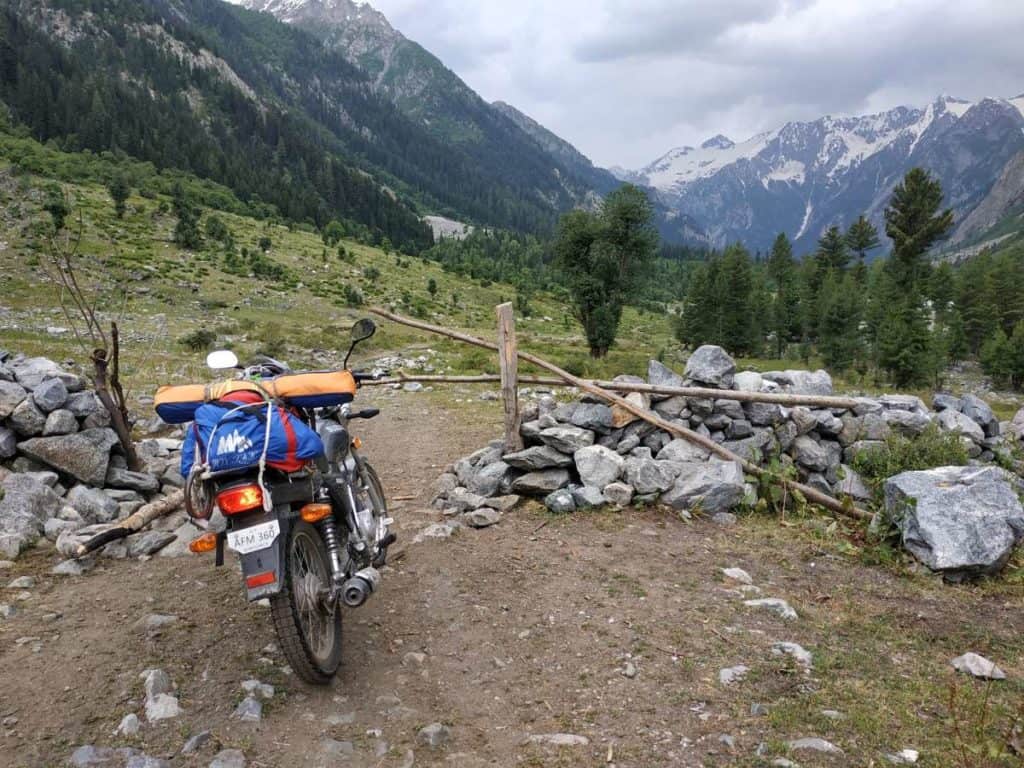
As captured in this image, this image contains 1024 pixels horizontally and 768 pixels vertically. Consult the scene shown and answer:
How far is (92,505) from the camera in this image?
6.53 m

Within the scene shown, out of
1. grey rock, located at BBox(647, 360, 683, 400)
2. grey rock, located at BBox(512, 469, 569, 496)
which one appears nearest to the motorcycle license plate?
grey rock, located at BBox(512, 469, 569, 496)

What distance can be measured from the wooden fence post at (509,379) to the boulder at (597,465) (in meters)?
0.92

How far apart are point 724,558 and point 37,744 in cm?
540

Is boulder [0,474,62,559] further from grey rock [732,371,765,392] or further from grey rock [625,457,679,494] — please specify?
grey rock [732,371,765,392]

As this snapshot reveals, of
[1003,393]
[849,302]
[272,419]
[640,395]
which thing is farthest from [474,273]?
[272,419]

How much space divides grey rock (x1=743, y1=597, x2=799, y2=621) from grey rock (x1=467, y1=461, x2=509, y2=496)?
343cm

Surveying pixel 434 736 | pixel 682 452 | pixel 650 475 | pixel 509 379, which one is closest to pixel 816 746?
pixel 434 736

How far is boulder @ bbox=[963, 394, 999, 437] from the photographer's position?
9.30 metres

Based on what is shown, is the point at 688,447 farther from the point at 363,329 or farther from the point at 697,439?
the point at 363,329

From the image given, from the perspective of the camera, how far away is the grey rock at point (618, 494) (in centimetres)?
717

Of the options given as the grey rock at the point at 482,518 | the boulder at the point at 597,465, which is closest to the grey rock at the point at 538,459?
the boulder at the point at 597,465

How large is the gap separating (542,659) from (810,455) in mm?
5791

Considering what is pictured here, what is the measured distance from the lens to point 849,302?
51.0 meters

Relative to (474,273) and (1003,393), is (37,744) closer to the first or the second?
(1003,393)
